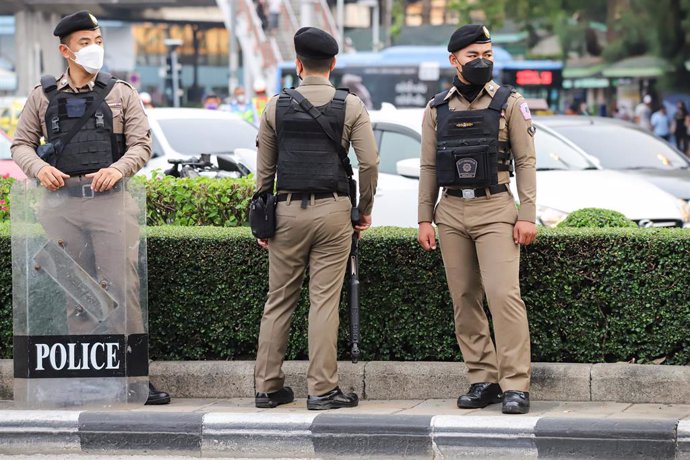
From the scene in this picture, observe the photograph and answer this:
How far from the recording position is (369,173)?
6180 mm

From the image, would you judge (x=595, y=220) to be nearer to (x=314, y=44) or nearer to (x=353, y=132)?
(x=353, y=132)

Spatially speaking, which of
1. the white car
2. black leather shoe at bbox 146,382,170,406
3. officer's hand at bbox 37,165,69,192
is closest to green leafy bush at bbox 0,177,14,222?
officer's hand at bbox 37,165,69,192

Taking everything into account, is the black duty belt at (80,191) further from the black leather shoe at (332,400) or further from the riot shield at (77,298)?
the black leather shoe at (332,400)

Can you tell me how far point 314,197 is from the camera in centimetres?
623

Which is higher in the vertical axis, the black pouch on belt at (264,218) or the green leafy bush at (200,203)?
the black pouch on belt at (264,218)

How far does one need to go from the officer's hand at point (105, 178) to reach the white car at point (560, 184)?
11.9ft

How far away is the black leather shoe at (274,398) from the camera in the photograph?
6355 millimetres

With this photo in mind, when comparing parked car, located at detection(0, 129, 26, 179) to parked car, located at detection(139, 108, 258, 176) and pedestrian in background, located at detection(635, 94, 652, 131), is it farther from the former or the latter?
pedestrian in background, located at detection(635, 94, 652, 131)

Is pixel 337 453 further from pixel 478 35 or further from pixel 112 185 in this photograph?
pixel 478 35

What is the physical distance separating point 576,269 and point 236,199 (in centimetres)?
251

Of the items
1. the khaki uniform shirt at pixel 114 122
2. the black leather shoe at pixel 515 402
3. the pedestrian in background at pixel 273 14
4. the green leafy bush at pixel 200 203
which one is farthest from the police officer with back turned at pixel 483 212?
the pedestrian in background at pixel 273 14

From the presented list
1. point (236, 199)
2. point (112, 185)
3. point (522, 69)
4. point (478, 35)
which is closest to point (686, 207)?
point (236, 199)

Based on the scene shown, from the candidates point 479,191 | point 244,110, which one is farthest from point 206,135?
point 244,110

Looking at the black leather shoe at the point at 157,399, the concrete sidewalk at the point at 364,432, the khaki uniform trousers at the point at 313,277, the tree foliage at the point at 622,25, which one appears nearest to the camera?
the concrete sidewalk at the point at 364,432
